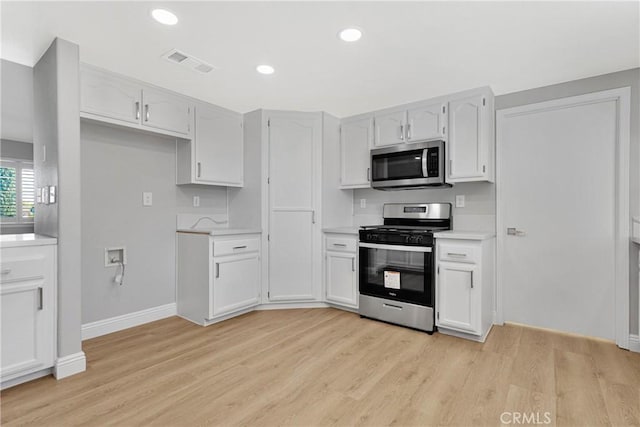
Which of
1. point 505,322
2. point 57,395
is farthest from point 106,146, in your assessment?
point 505,322

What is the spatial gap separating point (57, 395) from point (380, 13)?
2.93 metres

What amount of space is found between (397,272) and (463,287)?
58 cm

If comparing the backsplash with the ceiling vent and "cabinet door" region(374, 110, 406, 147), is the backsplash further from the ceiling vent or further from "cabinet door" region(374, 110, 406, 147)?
the ceiling vent

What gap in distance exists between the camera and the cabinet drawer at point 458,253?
264cm

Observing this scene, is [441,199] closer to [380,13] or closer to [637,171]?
[637,171]

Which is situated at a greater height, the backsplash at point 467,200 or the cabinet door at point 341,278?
the backsplash at point 467,200

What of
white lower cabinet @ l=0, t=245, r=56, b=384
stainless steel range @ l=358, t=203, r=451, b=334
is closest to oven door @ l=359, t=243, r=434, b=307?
stainless steel range @ l=358, t=203, r=451, b=334

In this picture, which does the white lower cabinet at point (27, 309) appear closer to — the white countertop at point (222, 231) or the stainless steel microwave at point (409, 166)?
the white countertop at point (222, 231)

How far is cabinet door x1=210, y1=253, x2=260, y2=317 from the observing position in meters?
3.00

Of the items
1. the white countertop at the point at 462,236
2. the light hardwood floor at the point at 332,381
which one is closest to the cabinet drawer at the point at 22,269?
the light hardwood floor at the point at 332,381

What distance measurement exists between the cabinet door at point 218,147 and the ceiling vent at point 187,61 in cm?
70

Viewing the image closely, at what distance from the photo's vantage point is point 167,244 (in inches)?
129

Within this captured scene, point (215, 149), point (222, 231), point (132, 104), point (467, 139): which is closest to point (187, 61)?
point (132, 104)

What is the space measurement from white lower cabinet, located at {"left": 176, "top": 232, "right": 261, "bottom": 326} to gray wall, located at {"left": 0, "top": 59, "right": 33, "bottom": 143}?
147cm
